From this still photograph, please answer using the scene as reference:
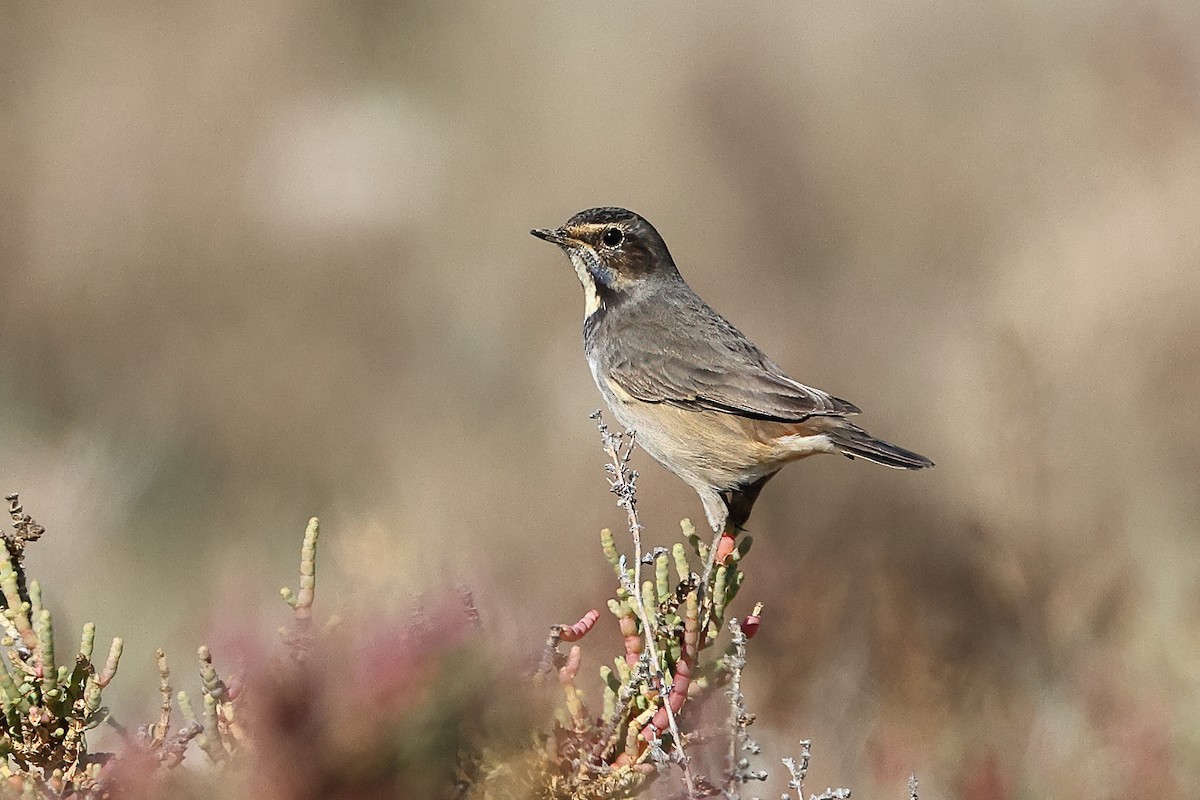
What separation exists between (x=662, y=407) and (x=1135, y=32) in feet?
25.3

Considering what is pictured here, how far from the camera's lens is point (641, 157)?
11.2m

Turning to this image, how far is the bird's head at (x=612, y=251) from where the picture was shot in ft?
17.7

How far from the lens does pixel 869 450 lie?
4.47 metres

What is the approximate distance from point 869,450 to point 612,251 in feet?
5.04

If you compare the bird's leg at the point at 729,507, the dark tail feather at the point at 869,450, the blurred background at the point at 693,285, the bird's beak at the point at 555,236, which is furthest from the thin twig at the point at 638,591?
the bird's beak at the point at 555,236

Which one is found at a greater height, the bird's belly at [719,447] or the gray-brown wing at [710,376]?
the gray-brown wing at [710,376]

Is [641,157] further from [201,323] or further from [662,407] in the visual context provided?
[662,407]

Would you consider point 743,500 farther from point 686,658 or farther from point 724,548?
point 686,658

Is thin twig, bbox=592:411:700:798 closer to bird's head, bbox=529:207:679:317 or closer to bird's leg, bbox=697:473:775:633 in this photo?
bird's leg, bbox=697:473:775:633

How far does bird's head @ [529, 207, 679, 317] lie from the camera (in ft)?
17.7

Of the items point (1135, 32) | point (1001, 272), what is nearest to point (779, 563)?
point (1001, 272)

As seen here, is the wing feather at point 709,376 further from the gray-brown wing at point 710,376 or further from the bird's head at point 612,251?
the bird's head at point 612,251

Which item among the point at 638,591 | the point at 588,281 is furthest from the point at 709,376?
the point at 638,591

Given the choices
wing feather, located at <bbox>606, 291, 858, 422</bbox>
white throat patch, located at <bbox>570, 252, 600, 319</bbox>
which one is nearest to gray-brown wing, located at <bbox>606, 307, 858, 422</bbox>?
wing feather, located at <bbox>606, 291, 858, 422</bbox>
